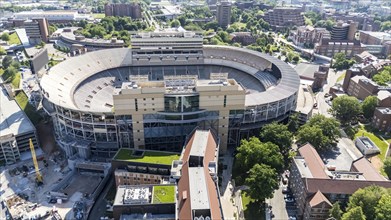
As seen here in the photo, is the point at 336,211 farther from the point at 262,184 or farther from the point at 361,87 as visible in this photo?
the point at 361,87

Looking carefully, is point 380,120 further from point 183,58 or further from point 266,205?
point 183,58

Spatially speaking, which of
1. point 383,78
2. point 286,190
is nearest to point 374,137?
point 286,190

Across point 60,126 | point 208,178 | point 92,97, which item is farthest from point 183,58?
point 208,178

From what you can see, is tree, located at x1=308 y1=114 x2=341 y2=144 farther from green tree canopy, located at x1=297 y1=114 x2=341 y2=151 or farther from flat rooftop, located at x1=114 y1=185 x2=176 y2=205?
flat rooftop, located at x1=114 y1=185 x2=176 y2=205

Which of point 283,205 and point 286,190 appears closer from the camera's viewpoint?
point 283,205

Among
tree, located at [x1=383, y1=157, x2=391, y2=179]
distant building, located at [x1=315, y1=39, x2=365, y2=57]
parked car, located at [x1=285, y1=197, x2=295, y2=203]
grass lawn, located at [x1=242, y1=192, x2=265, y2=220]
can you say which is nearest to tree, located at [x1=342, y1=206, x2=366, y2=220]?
parked car, located at [x1=285, y1=197, x2=295, y2=203]

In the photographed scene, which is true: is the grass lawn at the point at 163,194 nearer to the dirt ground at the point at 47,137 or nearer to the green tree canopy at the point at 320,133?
the green tree canopy at the point at 320,133
